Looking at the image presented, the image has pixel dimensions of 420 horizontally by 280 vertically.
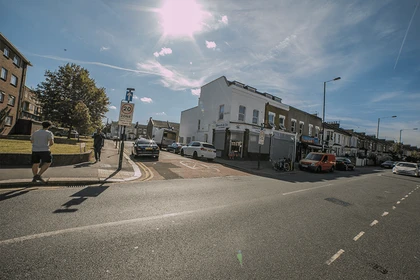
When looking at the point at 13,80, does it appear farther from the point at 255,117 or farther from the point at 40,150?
the point at 255,117

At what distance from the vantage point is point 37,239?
9.29 ft

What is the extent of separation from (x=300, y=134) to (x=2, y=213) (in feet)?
98.9

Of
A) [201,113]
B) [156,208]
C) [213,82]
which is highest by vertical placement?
[213,82]

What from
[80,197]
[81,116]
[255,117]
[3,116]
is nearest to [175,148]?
[255,117]

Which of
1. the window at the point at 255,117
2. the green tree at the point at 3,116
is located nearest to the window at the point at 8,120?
the green tree at the point at 3,116

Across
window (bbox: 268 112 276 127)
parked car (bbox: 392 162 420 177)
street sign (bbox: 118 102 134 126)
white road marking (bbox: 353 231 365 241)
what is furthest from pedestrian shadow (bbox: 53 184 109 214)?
parked car (bbox: 392 162 420 177)

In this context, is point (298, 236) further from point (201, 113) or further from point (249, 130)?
point (201, 113)

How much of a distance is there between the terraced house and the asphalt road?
25.1 metres

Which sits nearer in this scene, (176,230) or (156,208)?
(176,230)

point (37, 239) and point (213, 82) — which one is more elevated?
point (213, 82)

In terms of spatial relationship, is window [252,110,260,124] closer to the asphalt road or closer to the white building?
the white building

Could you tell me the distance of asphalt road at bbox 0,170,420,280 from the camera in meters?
2.43

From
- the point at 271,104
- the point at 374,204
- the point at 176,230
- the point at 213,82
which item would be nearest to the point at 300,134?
the point at 271,104

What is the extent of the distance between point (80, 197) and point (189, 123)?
2699 centimetres
